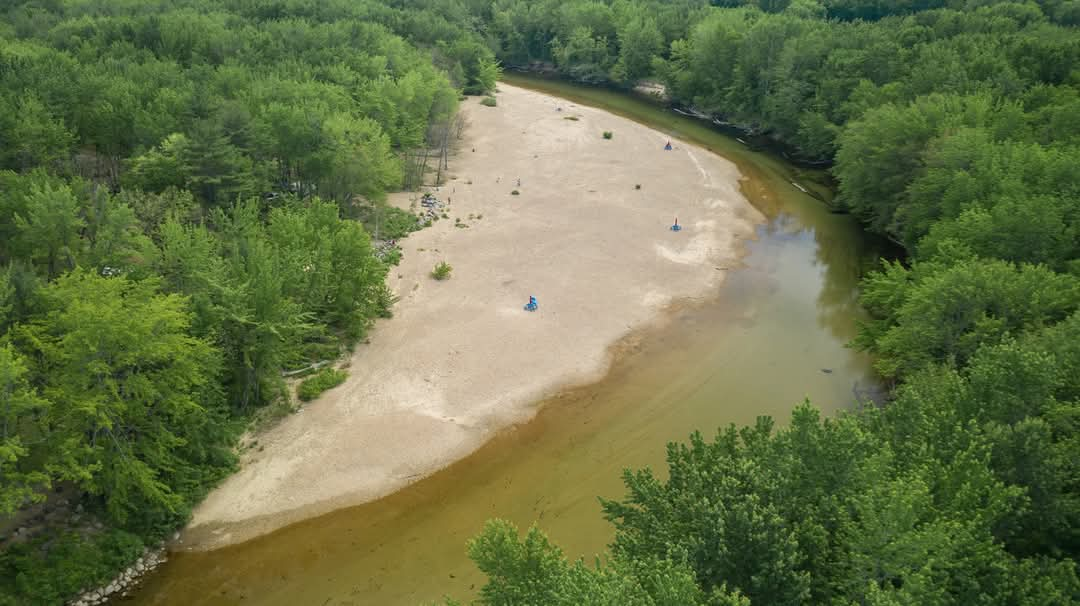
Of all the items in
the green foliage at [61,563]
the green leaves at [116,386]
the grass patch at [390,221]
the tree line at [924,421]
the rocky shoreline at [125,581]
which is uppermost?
the tree line at [924,421]

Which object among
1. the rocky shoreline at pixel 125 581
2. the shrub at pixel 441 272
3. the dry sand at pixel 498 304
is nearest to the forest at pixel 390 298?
the rocky shoreline at pixel 125 581

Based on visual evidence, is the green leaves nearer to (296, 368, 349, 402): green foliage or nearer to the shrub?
(296, 368, 349, 402): green foliage

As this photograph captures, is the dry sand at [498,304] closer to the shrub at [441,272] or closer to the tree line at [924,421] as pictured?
the shrub at [441,272]

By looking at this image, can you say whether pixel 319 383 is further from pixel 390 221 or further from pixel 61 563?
pixel 390 221

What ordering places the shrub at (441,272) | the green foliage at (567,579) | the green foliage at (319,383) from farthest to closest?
the shrub at (441,272) < the green foliage at (319,383) < the green foliage at (567,579)

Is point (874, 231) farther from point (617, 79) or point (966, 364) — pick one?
point (617, 79)

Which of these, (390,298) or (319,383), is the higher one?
(390,298)

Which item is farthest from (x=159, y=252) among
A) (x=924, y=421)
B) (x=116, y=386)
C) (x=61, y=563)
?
(x=924, y=421)
